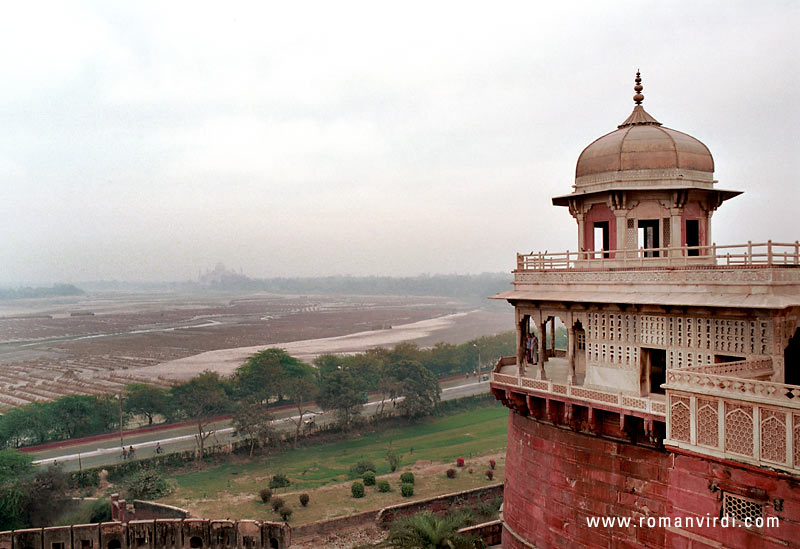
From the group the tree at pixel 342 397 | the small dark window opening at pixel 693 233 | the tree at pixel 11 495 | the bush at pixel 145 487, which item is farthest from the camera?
the tree at pixel 342 397

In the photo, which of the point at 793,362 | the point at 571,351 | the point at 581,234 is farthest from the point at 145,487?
the point at 793,362

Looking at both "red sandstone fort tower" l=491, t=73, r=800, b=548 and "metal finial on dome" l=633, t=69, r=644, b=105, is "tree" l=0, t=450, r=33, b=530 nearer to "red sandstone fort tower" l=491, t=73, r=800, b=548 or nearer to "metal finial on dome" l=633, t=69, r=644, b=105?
"red sandstone fort tower" l=491, t=73, r=800, b=548

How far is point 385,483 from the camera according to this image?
29.5 m

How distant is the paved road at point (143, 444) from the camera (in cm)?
3488

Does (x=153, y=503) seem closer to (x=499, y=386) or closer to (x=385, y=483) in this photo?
(x=385, y=483)

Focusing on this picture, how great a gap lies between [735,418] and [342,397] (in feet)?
116

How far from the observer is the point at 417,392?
149 ft

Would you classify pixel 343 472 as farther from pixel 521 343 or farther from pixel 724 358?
pixel 724 358

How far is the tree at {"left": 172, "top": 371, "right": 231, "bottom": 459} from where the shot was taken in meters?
41.2

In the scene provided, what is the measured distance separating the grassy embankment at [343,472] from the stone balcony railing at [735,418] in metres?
20.5

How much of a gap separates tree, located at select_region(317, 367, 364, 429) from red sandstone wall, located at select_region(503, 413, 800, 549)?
26934 millimetres

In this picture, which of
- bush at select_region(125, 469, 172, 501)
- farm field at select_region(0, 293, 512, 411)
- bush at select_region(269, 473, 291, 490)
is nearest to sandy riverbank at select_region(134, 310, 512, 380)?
farm field at select_region(0, 293, 512, 411)

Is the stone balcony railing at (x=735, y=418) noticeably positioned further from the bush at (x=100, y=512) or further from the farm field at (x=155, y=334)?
the farm field at (x=155, y=334)

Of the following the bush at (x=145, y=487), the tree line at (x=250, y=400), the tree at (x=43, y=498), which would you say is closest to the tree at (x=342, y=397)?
the tree line at (x=250, y=400)
